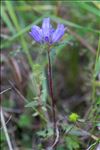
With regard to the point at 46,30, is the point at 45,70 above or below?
below

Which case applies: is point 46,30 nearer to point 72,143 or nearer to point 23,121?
point 72,143

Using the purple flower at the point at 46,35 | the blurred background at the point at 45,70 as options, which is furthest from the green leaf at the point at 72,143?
the purple flower at the point at 46,35

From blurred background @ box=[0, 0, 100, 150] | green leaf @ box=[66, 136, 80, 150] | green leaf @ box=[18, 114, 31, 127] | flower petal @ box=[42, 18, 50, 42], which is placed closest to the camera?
flower petal @ box=[42, 18, 50, 42]

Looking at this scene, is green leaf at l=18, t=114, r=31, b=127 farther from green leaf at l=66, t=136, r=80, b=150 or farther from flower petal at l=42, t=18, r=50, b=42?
flower petal at l=42, t=18, r=50, b=42

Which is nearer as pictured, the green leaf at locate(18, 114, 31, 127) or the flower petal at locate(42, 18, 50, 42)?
the flower petal at locate(42, 18, 50, 42)

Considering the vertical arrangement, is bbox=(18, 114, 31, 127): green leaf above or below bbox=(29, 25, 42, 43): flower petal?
below

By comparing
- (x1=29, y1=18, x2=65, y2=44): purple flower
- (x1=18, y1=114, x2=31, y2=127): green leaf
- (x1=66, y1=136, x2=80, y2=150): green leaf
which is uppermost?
(x1=29, y1=18, x2=65, y2=44): purple flower

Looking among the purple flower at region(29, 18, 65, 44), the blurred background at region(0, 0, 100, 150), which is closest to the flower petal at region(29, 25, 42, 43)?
the purple flower at region(29, 18, 65, 44)

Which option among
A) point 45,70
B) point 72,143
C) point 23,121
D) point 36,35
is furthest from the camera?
point 45,70

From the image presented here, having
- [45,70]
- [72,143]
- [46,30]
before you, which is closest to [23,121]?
[45,70]

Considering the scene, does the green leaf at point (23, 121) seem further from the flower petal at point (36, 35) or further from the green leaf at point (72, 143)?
the flower petal at point (36, 35)
